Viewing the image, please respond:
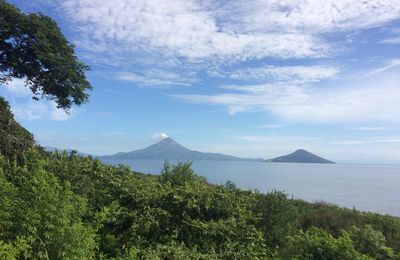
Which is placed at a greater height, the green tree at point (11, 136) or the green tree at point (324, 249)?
the green tree at point (11, 136)

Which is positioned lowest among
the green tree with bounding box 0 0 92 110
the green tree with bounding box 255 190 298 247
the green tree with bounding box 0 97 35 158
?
the green tree with bounding box 255 190 298 247

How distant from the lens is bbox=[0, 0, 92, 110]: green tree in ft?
73.7

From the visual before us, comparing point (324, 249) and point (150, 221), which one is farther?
point (150, 221)

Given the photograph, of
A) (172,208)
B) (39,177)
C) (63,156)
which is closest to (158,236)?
Answer: (172,208)

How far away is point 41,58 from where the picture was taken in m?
21.9

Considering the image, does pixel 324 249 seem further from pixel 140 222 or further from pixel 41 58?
pixel 41 58

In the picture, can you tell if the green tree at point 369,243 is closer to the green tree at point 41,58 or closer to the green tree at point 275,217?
the green tree at point 275,217

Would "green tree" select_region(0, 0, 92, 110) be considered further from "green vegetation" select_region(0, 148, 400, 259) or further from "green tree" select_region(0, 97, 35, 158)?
"green vegetation" select_region(0, 148, 400, 259)

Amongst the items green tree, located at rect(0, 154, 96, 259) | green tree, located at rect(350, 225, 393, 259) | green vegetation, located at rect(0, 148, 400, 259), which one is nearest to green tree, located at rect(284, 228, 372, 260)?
green vegetation, located at rect(0, 148, 400, 259)

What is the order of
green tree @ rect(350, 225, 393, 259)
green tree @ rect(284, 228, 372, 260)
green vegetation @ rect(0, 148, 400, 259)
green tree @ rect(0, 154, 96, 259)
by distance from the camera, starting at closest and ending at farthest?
green tree @ rect(0, 154, 96, 259) < green vegetation @ rect(0, 148, 400, 259) < green tree @ rect(284, 228, 372, 260) < green tree @ rect(350, 225, 393, 259)

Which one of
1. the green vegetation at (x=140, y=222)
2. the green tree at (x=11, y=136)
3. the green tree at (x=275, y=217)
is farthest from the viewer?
the green tree at (x=11, y=136)

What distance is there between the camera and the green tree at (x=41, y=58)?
73.7 feet

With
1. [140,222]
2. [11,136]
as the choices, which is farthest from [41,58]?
[140,222]

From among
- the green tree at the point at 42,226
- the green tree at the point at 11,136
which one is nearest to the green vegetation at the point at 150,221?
the green tree at the point at 42,226
